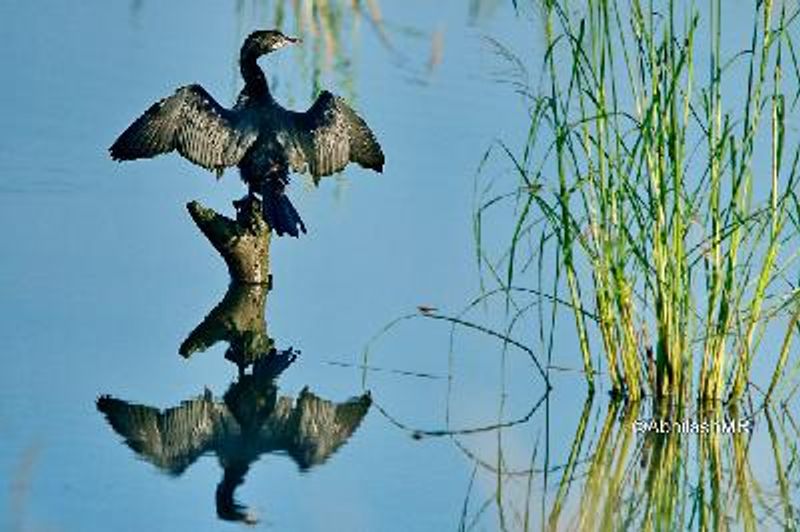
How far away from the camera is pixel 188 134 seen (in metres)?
8.46

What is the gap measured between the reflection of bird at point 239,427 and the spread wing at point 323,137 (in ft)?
4.34

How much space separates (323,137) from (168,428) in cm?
196

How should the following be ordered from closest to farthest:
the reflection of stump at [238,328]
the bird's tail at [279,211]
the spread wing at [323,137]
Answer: the reflection of stump at [238,328] → the bird's tail at [279,211] → the spread wing at [323,137]

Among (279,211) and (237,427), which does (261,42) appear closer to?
(279,211)

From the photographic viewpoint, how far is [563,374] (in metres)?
7.78

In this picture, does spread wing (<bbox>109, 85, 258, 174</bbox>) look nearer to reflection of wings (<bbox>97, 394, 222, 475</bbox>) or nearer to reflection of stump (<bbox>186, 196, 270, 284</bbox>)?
reflection of stump (<bbox>186, 196, 270, 284</bbox>)

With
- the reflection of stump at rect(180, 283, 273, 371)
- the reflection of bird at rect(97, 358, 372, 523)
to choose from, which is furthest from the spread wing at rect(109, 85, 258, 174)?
the reflection of bird at rect(97, 358, 372, 523)

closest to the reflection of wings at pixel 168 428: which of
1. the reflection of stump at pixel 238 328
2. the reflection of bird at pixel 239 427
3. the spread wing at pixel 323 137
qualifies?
the reflection of bird at pixel 239 427

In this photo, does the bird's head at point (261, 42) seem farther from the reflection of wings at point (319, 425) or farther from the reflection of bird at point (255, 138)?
the reflection of wings at point (319, 425)

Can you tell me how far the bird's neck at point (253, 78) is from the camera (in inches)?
346

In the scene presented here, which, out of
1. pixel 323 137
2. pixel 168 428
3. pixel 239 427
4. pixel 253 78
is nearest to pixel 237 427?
pixel 239 427

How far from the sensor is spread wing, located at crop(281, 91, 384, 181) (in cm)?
863

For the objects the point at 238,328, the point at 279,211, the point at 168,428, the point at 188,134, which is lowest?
the point at 168,428

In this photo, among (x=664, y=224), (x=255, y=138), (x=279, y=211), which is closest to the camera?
(x=664, y=224)
